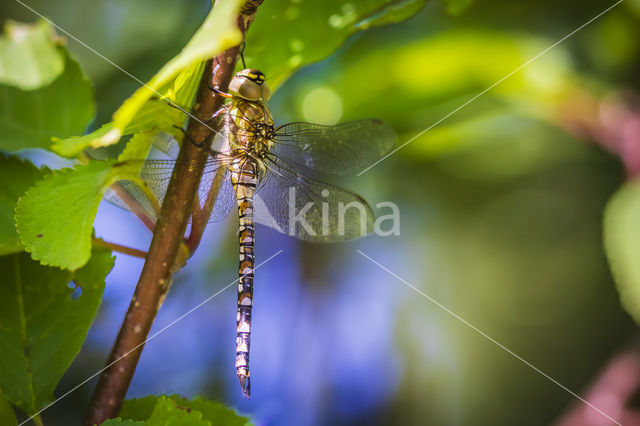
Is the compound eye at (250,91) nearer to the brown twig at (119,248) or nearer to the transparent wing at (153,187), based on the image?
the transparent wing at (153,187)

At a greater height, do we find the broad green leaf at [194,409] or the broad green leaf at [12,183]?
the broad green leaf at [12,183]

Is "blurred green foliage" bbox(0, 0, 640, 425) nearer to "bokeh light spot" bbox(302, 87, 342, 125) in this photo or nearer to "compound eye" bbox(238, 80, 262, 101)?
"bokeh light spot" bbox(302, 87, 342, 125)

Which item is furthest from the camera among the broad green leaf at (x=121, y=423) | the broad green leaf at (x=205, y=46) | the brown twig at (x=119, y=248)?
the brown twig at (x=119, y=248)

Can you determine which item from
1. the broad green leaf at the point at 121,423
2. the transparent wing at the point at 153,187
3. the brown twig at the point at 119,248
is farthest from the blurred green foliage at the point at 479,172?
the broad green leaf at the point at 121,423

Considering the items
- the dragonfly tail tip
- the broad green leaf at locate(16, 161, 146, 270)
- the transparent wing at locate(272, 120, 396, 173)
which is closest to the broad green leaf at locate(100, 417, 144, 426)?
the broad green leaf at locate(16, 161, 146, 270)

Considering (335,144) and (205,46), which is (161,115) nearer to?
(205,46)

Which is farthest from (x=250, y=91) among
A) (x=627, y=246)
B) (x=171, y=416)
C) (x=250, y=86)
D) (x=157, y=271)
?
(x=627, y=246)

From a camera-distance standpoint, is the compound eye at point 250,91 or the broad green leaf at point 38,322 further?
the compound eye at point 250,91
